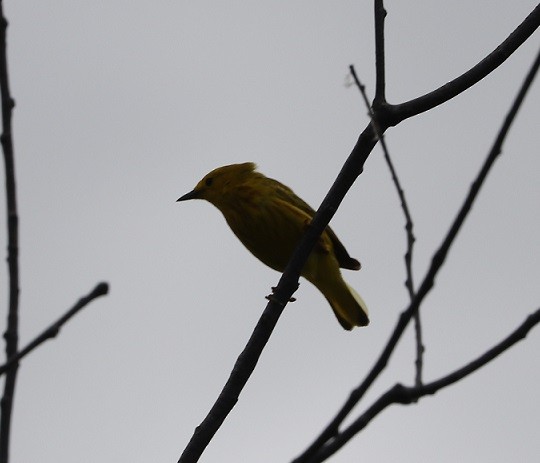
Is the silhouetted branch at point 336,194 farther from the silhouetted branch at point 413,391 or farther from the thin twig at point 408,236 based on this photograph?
the silhouetted branch at point 413,391

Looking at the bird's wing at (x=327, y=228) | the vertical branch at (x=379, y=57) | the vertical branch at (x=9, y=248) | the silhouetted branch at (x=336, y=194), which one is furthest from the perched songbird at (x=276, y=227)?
the vertical branch at (x=9, y=248)

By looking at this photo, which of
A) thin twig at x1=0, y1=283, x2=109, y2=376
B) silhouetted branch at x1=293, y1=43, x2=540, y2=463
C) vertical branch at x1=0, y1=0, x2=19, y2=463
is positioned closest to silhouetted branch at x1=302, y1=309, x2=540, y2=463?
silhouetted branch at x1=293, y1=43, x2=540, y2=463

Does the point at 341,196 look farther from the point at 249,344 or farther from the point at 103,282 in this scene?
the point at 103,282

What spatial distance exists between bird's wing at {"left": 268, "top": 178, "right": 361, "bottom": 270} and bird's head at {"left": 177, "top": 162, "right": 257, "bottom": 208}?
344 millimetres

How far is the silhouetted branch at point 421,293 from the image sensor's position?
6.03ft

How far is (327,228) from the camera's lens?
6949 mm

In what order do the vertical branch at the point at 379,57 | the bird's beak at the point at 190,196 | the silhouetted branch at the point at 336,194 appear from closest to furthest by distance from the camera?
the silhouetted branch at the point at 336,194, the vertical branch at the point at 379,57, the bird's beak at the point at 190,196

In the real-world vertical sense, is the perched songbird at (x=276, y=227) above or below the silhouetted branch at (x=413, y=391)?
above

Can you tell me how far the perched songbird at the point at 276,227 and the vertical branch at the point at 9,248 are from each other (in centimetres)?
373

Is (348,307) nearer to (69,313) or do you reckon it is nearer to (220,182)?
(220,182)

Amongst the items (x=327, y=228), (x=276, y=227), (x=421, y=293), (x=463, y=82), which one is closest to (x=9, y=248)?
(x=421, y=293)

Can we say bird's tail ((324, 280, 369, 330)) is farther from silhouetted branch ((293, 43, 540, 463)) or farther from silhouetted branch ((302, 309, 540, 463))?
silhouetted branch ((302, 309, 540, 463))

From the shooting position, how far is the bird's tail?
742 centimetres

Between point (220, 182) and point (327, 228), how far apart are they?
1051 millimetres
